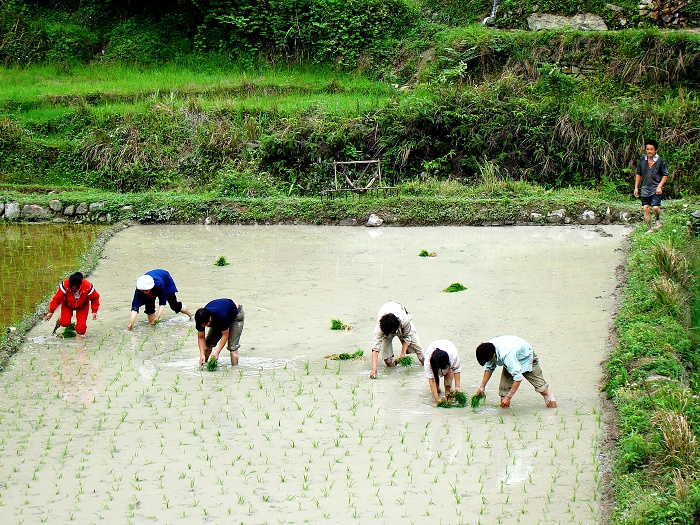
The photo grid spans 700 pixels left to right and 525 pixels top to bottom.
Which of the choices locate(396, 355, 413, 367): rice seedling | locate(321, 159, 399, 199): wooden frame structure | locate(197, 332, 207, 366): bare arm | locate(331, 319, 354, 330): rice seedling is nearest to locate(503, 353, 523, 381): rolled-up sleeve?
locate(396, 355, 413, 367): rice seedling

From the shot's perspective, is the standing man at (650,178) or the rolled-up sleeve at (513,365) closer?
the rolled-up sleeve at (513,365)

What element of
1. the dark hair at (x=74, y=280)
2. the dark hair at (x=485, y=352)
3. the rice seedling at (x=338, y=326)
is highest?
the dark hair at (x=74, y=280)

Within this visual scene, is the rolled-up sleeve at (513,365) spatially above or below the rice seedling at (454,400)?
above

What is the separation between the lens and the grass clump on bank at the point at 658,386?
15.7 ft

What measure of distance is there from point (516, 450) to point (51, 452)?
342 cm

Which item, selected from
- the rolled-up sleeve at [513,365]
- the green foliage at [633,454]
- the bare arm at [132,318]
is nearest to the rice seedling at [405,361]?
the rolled-up sleeve at [513,365]

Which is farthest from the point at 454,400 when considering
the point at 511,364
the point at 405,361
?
the point at 405,361

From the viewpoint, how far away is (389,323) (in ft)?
23.2

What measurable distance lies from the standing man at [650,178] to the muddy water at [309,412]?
124cm

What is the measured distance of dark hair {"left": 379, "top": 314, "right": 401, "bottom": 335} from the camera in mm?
7082

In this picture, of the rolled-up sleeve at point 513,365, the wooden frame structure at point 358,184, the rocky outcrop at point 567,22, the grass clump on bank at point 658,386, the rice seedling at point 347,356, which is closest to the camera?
the grass clump on bank at point 658,386

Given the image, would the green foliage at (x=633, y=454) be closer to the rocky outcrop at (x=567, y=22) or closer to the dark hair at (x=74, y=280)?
the dark hair at (x=74, y=280)

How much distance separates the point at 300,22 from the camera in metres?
21.4

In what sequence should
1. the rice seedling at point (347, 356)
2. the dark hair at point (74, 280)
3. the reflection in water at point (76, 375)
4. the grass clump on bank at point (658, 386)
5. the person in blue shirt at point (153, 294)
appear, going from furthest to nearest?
the person in blue shirt at point (153, 294), the dark hair at point (74, 280), the rice seedling at point (347, 356), the reflection in water at point (76, 375), the grass clump on bank at point (658, 386)
